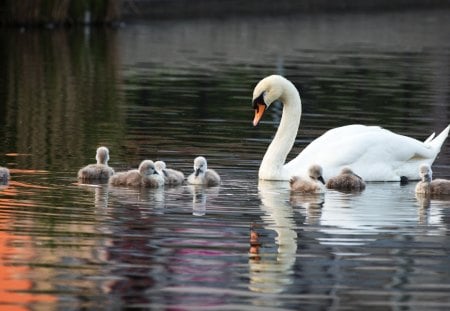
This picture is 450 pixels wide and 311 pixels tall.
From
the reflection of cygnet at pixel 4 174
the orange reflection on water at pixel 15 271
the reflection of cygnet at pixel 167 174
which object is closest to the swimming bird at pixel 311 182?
the reflection of cygnet at pixel 167 174

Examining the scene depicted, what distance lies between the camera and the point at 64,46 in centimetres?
4059

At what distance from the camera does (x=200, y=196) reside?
15.6m

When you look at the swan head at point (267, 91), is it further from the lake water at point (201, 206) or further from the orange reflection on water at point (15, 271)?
the orange reflection on water at point (15, 271)

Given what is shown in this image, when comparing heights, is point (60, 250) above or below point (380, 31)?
below

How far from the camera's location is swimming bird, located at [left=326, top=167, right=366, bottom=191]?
16391mm

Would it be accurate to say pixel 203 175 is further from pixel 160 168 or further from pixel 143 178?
pixel 143 178

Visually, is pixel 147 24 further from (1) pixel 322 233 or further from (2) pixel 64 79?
(1) pixel 322 233

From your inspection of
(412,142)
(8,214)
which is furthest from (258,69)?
(8,214)

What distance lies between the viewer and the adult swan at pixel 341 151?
673 inches

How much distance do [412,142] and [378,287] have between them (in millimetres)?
6738

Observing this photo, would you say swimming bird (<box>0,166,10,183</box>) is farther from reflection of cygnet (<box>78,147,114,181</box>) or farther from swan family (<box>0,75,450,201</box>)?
reflection of cygnet (<box>78,147,114,181</box>)

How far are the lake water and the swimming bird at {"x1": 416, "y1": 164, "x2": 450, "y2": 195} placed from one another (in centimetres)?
17

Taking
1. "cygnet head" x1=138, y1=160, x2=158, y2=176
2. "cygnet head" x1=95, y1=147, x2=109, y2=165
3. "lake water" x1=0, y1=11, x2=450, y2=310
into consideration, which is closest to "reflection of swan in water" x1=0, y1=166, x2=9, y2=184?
"lake water" x1=0, y1=11, x2=450, y2=310

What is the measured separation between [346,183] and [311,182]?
0.50 metres
